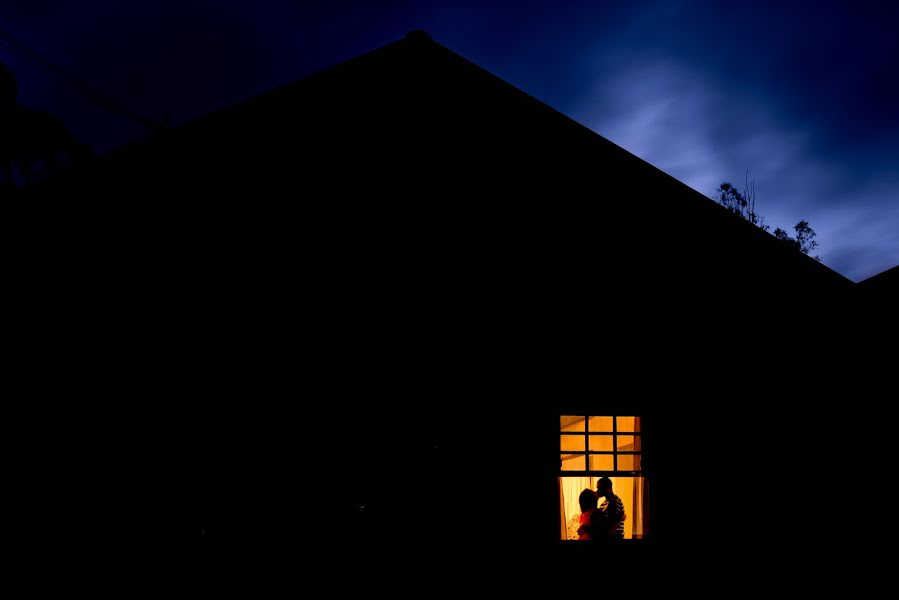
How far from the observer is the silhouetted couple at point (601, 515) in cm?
748

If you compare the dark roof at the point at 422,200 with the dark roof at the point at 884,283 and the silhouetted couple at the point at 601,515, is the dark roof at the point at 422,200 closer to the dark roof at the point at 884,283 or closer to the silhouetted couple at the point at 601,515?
the dark roof at the point at 884,283

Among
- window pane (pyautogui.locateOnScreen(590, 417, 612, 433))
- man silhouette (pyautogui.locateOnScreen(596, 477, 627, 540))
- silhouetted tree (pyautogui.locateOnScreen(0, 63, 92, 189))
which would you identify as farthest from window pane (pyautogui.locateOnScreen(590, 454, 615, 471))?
silhouetted tree (pyautogui.locateOnScreen(0, 63, 92, 189))

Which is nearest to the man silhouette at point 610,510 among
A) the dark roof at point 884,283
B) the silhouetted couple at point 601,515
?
the silhouetted couple at point 601,515

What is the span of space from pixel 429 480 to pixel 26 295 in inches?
191

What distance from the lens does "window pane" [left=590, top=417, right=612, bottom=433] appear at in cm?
1026

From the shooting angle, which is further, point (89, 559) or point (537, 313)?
point (537, 313)

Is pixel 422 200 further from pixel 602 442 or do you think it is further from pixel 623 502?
pixel 602 442

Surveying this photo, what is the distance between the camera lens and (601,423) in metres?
10.5

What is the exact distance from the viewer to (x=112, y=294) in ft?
20.5

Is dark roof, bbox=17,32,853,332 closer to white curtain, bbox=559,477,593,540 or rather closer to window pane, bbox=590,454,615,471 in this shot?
window pane, bbox=590,454,615,471

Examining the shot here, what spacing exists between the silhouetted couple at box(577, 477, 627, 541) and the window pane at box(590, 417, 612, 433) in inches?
94.7

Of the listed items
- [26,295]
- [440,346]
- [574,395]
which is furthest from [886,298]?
[26,295]

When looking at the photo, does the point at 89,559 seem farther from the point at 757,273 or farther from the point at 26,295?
the point at 757,273

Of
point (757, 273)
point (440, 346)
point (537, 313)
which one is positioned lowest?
point (440, 346)
